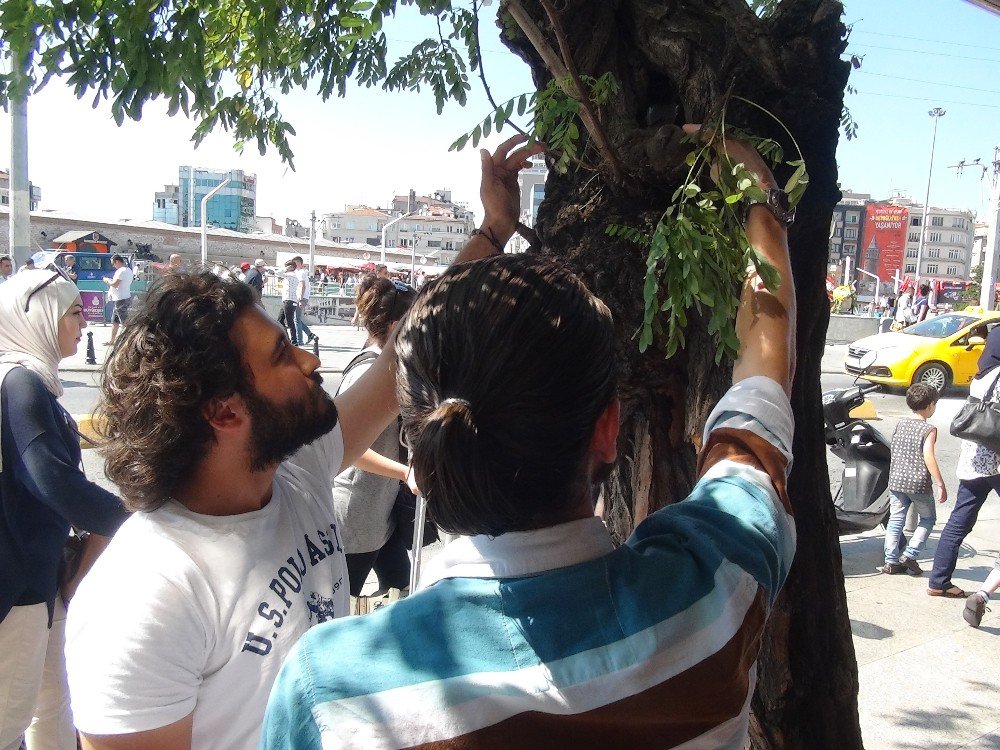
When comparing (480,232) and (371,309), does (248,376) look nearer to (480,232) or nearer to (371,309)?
(480,232)

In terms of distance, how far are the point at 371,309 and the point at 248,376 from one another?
2.30 meters

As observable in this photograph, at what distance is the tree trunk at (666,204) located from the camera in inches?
76.0

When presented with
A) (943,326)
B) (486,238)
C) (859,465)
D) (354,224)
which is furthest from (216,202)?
(486,238)

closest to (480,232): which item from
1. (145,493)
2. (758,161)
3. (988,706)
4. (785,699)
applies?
(758,161)

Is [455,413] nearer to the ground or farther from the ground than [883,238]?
nearer to the ground

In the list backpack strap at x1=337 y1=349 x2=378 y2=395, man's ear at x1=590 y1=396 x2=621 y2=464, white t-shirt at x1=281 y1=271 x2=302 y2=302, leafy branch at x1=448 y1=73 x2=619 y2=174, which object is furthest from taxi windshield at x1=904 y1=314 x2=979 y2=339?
man's ear at x1=590 y1=396 x2=621 y2=464

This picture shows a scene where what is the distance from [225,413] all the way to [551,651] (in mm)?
1033

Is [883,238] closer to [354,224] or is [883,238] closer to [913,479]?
[913,479]

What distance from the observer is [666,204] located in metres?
2.07

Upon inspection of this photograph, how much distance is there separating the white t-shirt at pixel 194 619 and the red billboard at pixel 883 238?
75.7 m

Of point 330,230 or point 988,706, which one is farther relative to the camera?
point 330,230

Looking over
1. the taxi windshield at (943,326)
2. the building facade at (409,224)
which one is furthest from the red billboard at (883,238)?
the taxi windshield at (943,326)

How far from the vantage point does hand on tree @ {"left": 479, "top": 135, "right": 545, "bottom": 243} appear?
6.84 ft

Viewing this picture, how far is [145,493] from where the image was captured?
157 cm
